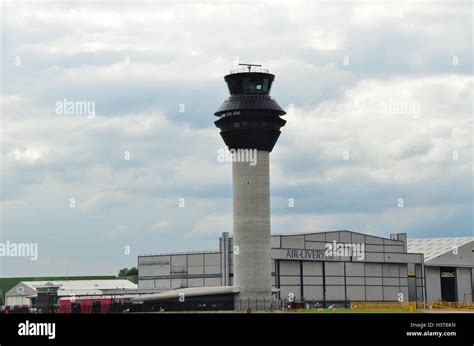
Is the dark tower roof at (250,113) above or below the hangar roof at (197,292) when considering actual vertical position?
above

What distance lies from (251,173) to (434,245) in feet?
185

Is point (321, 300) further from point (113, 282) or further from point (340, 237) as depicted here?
point (113, 282)

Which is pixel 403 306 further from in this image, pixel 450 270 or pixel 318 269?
pixel 450 270

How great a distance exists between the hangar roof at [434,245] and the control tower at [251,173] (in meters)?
43.9

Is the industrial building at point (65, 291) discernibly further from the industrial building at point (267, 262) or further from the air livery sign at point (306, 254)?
the air livery sign at point (306, 254)

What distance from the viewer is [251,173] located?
100875 millimetres

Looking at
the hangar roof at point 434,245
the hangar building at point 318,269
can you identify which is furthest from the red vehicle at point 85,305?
the hangar roof at point 434,245

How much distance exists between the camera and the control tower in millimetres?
100750

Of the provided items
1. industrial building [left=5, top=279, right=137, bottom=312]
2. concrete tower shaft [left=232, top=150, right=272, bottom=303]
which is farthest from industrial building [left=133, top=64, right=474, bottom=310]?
industrial building [left=5, top=279, right=137, bottom=312]

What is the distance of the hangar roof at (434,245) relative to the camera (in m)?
Result: 138
